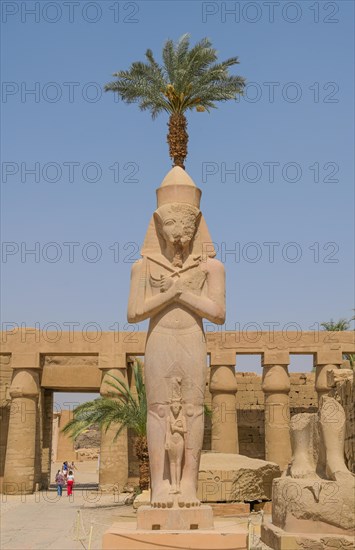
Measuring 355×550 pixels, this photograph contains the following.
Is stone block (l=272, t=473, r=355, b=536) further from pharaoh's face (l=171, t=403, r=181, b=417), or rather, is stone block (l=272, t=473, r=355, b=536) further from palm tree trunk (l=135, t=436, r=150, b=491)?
palm tree trunk (l=135, t=436, r=150, b=491)

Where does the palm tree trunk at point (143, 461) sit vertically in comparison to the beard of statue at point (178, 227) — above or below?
below

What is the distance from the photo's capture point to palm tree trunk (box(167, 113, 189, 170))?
64.2ft

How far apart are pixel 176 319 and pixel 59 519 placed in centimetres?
1140

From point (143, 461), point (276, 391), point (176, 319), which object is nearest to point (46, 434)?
point (143, 461)

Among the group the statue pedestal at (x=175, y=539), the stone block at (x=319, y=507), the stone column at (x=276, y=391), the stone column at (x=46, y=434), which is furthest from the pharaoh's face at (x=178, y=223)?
the stone column at (x=46, y=434)

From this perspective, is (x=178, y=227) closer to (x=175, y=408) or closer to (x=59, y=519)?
(x=175, y=408)

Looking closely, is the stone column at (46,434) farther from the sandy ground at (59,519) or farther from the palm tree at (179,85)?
the palm tree at (179,85)

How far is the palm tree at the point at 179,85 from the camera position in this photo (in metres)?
19.7

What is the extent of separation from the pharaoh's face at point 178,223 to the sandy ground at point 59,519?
3.62 metres

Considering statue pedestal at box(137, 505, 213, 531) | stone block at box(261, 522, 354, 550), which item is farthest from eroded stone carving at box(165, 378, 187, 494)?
stone block at box(261, 522, 354, 550)

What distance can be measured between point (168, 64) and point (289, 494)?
1541cm

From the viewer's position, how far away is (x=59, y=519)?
51.5 feet

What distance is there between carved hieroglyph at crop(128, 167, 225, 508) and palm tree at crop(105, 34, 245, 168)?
535 inches

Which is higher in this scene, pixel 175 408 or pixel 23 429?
pixel 175 408
